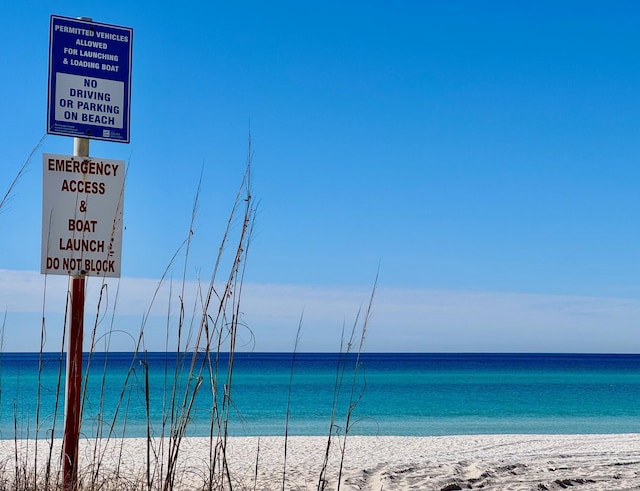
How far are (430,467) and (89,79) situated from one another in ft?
Answer: 16.8

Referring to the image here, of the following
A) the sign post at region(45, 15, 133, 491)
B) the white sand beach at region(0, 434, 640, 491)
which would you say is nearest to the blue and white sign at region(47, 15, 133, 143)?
the sign post at region(45, 15, 133, 491)

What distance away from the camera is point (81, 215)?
324 centimetres

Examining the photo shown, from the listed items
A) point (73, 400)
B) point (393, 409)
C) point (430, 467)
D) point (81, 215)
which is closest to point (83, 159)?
point (81, 215)

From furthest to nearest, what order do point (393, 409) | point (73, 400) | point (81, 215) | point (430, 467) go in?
point (393, 409)
point (430, 467)
point (81, 215)
point (73, 400)

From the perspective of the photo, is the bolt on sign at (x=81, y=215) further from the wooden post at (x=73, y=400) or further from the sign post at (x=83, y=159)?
the wooden post at (x=73, y=400)

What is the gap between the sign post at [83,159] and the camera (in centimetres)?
320

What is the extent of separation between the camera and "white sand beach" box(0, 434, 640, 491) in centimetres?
609

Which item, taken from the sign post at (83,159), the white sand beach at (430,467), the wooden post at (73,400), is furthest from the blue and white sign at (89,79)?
the white sand beach at (430,467)

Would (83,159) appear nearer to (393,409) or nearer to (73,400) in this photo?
(73,400)

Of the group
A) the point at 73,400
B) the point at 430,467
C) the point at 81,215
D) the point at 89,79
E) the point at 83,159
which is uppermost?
the point at 89,79

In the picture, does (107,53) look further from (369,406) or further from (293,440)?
(369,406)

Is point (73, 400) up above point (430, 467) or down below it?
above

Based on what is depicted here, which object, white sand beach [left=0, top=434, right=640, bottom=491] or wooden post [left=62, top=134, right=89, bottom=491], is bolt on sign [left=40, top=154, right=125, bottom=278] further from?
white sand beach [left=0, top=434, right=640, bottom=491]

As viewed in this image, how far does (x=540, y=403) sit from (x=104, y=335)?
27.9 meters
